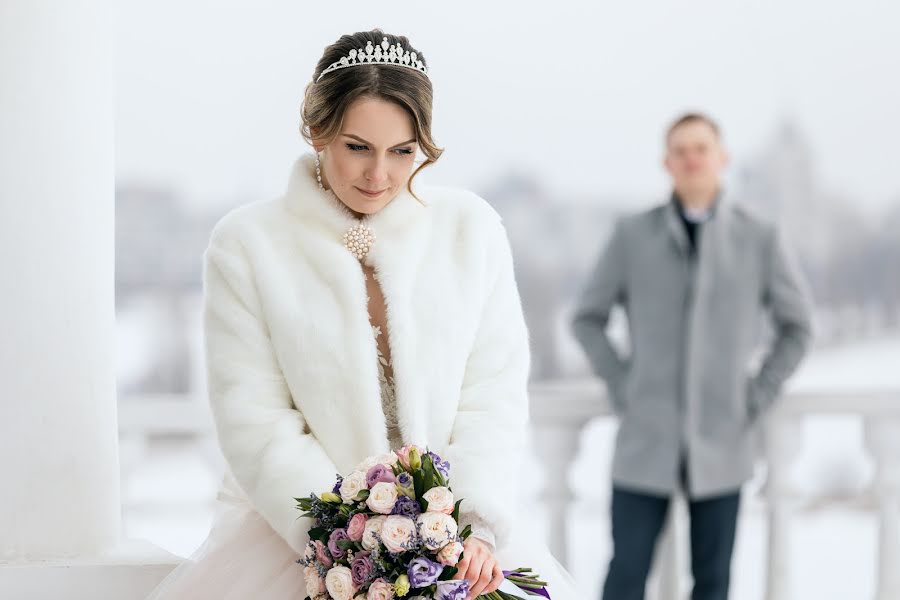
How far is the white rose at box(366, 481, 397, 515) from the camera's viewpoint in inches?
55.6

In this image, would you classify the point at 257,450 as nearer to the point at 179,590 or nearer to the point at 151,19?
the point at 179,590

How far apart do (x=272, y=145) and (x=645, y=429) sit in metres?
8.57

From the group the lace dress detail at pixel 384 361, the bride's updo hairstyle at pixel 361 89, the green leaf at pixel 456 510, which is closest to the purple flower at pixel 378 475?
the green leaf at pixel 456 510

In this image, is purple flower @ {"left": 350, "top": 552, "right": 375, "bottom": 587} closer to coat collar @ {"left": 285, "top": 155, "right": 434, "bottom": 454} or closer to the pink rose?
the pink rose

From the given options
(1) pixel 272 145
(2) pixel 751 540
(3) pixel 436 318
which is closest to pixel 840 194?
(2) pixel 751 540

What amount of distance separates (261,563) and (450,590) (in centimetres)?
41

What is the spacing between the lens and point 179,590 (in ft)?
5.45

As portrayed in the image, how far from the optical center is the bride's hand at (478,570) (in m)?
1.49

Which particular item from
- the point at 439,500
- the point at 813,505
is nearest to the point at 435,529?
the point at 439,500

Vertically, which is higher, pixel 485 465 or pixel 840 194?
pixel 840 194

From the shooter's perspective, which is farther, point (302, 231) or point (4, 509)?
point (4, 509)

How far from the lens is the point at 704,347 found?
2.82 metres

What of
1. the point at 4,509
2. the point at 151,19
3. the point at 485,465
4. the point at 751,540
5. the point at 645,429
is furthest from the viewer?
the point at 151,19

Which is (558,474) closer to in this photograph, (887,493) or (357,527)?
(887,493)
